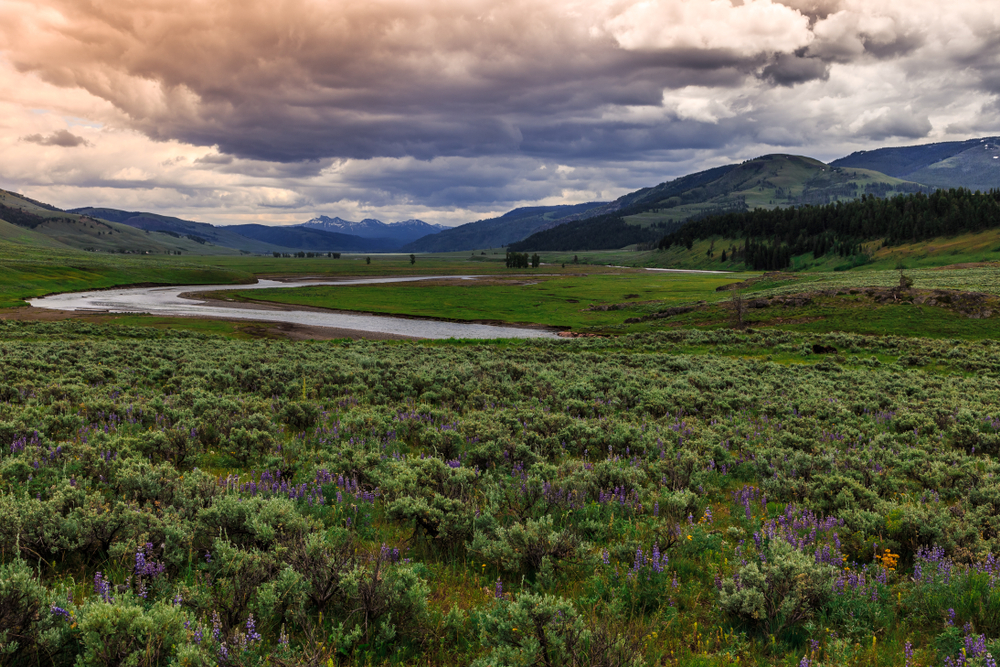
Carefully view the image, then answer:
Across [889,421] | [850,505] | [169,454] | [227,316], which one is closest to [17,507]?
[169,454]

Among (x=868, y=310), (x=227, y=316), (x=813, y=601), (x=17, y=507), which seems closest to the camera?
(x=813, y=601)

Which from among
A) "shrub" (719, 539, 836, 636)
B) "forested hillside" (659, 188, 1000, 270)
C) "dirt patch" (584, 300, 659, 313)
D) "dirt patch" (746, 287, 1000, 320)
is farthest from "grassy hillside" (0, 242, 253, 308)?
"forested hillside" (659, 188, 1000, 270)

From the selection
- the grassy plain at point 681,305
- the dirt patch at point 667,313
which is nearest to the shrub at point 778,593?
the grassy plain at point 681,305

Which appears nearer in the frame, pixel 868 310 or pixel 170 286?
pixel 868 310

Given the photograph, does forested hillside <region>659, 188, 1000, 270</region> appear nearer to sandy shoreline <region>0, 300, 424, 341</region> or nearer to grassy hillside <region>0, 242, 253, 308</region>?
sandy shoreline <region>0, 300, 424, 341</region>

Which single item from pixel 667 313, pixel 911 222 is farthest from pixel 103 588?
pixel 911 222

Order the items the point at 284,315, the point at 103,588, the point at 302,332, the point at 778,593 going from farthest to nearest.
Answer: the point at 284,315 → the point at 302,332 → the point at 778,593 → the point at 103,588

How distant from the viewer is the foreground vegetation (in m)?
4.36

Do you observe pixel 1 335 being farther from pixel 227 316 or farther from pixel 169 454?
pixel 169 454

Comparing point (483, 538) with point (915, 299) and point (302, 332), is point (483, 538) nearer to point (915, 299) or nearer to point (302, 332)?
point (302, 332)

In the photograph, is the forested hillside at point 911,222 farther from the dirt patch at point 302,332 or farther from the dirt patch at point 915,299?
the dirt patch at point 302,332

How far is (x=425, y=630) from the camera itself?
4.64m

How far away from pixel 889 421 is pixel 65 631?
1787 cm

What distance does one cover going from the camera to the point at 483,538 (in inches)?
241
